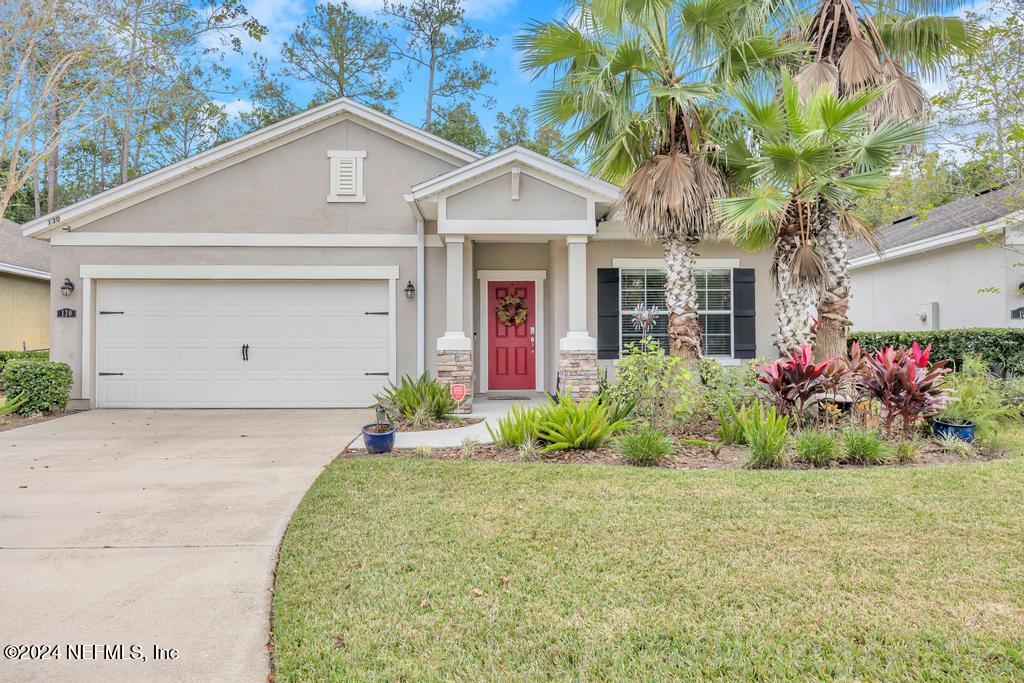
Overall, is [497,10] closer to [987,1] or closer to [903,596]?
[987,1]

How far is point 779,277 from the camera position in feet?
24.7

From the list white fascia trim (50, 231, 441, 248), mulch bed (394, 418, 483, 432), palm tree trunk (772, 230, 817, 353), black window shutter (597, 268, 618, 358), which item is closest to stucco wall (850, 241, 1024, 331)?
palm tree trunk (772, 230, 817, 353)

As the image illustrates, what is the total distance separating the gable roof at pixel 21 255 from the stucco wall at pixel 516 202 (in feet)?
36.8

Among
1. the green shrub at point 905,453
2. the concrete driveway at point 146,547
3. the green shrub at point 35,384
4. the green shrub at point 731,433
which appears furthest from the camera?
the green shrub at point 35,384

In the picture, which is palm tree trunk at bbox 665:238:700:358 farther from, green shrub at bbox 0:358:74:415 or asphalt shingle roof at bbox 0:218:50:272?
asphalt shingle roof at bbox 0:218:50:272

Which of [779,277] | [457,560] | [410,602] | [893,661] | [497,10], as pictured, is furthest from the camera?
[497,10]

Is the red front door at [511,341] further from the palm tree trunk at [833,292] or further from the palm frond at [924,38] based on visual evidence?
the palm frond at [924,38]

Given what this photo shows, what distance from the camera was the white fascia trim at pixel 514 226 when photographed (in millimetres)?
8508

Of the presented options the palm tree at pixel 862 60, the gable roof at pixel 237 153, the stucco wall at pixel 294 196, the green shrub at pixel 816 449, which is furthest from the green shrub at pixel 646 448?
the stucco wall at pixel 294 196

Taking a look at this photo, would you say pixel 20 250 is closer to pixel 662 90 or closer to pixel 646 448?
pixel 662 90

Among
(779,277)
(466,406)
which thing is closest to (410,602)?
(466,406)

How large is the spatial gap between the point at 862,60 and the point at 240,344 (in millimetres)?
10453

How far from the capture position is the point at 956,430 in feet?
20.2

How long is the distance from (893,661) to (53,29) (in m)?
13.9
